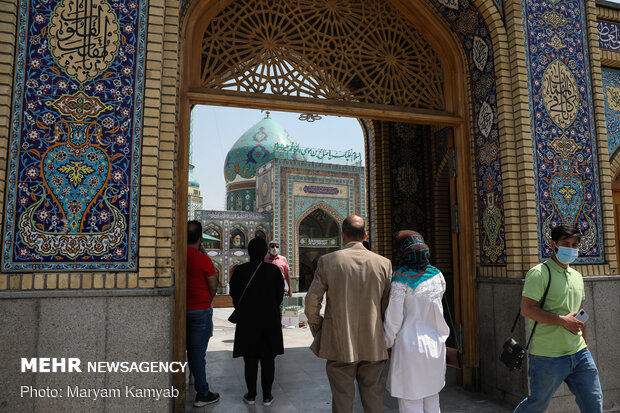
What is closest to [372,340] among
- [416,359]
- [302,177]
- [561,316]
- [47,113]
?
[416,359]

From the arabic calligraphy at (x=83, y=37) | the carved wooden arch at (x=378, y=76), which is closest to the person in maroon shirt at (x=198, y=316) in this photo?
the carved wooden arch at (x=378, y=76)

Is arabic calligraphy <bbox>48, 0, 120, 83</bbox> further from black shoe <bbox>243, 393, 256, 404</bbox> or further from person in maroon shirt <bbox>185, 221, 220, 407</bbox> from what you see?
black shoe <bbox>243, 393, 256, 404</bbox>

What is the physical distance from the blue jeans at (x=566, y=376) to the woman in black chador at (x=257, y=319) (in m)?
2.00

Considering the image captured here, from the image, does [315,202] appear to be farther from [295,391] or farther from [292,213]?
[295,391]

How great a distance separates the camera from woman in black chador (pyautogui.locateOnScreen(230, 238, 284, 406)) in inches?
150

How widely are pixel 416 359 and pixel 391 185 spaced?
4309mm

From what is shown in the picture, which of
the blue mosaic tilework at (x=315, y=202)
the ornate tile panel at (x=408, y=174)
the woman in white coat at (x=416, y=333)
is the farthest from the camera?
the blue mosaic tilework at (x=315, y=202)

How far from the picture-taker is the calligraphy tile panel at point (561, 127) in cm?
400

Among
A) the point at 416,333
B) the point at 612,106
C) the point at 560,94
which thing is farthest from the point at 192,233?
the point at 612,106

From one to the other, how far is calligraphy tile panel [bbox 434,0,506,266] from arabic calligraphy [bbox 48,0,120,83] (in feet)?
9.76

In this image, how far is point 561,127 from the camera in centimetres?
411

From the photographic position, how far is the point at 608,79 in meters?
5.09

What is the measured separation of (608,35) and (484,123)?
206 cm

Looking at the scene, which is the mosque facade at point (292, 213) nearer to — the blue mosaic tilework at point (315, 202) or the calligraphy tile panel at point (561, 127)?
the blue mosaic tilework at point (315, 202)
